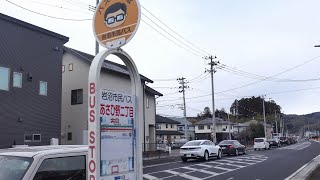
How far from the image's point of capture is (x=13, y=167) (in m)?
5.08

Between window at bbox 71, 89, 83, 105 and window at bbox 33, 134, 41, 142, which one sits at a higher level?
window at bbox 71, 89, 83, 105

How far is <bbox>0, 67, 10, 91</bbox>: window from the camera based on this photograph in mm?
21250

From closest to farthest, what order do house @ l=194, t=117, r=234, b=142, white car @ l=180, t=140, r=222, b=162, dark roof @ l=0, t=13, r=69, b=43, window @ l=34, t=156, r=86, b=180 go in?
window @ l=34, t=156, r=86, b=180
dark roof @ l=0, t=13, r=69, b=43
white car @ l=180, t=140, r=222, b=162
house @ l=194, t=117, r=234, b=142

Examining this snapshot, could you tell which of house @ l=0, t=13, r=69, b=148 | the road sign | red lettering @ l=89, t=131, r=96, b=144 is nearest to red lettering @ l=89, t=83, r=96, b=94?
red lettering @ l=89, t=131, r=96, b=144

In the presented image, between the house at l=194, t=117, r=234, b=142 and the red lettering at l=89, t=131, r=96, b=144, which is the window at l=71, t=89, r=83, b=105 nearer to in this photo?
the red lettering at l=89, t=131, r=96, b=144

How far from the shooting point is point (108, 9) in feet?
16.7

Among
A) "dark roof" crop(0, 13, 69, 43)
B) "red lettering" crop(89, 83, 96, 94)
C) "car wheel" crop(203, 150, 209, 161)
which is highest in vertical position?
"dark roof" crop(0, 13, 69, 43)

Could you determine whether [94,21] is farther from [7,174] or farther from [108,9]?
[7,174]

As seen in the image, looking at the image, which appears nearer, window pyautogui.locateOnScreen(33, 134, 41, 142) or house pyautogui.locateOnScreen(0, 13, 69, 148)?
house pyautogui.locateOnScreen(0, 13, 69, 148)

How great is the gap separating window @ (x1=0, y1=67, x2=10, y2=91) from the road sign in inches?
703

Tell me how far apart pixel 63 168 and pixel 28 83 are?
19.0m

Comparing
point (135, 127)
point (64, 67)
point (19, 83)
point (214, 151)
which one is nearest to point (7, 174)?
point (135, 127)

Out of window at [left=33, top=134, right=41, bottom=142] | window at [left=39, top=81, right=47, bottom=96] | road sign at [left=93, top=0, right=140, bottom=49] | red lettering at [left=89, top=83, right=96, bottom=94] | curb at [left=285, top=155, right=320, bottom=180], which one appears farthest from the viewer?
window at [left=39, top=81, right=47, bottom=96]

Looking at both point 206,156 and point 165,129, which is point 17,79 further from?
point 165,129
